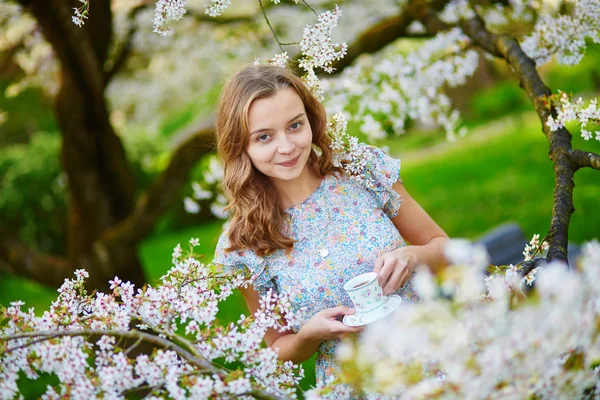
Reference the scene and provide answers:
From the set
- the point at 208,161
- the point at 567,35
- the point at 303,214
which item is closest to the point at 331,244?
the point at 303,214

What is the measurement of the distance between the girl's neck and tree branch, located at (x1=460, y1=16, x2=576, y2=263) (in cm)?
84

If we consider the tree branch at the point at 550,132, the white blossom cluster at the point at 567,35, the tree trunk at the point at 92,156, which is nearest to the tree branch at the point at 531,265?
the tree branch at the point at 550,132

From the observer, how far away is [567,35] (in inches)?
108

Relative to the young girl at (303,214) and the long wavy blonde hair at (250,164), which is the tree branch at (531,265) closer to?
the young girl at (303,214)

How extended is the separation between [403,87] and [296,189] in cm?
194

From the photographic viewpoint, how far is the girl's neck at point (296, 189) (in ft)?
7.52

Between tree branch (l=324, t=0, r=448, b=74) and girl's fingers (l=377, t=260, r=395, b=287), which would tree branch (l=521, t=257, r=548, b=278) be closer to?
girl's fingers (l=377, t=260, r=395, b=287)

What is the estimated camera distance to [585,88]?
10195 mm

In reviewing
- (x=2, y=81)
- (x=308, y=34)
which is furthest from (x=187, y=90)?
(x=308, y=34)

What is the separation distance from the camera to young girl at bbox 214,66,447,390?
6.83 ft

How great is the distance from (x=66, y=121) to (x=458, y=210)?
4.45m

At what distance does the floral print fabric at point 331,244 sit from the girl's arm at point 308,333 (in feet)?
0.19

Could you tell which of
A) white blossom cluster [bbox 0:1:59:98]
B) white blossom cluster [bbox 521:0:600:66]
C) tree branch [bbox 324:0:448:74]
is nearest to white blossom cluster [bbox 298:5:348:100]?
white blossom cluster [bbox 521:0:600:66]

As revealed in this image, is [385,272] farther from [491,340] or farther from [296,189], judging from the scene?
[491,340]
